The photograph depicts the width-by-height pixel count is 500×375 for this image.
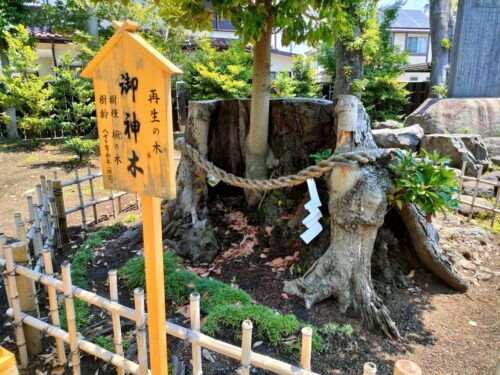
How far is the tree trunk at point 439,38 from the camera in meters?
14.3

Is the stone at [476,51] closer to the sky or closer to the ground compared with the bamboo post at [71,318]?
closer to the sky

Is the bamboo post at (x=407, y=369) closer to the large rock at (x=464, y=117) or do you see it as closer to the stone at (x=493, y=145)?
the stone at (x=493, y=145)

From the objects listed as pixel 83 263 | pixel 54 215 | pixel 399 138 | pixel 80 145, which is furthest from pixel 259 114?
pixel 80 145

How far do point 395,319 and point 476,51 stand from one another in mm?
9999

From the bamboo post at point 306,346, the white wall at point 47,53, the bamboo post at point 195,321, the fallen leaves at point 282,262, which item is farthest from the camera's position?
the white wall at point 47,53

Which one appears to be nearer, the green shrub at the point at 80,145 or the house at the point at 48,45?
the green shrub at the point at 80,145

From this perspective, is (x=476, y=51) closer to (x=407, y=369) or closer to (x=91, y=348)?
(x=407, y=369)

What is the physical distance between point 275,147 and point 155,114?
2.99 m

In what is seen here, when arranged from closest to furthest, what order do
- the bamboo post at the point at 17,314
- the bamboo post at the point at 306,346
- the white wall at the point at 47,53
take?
the bamboo post at the point at 306,346 → the bamboo post at the point at 17,314 → the white wall at the point at 47,53

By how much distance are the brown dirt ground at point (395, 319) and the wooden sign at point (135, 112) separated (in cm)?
166

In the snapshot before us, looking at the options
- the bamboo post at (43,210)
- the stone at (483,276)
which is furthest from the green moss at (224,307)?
the stone at (483,276)

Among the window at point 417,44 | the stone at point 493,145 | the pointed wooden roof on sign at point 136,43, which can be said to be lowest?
the stone at point 493,145

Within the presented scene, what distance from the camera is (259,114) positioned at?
4.41 meters

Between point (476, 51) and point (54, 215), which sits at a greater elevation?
point (476, 51)
